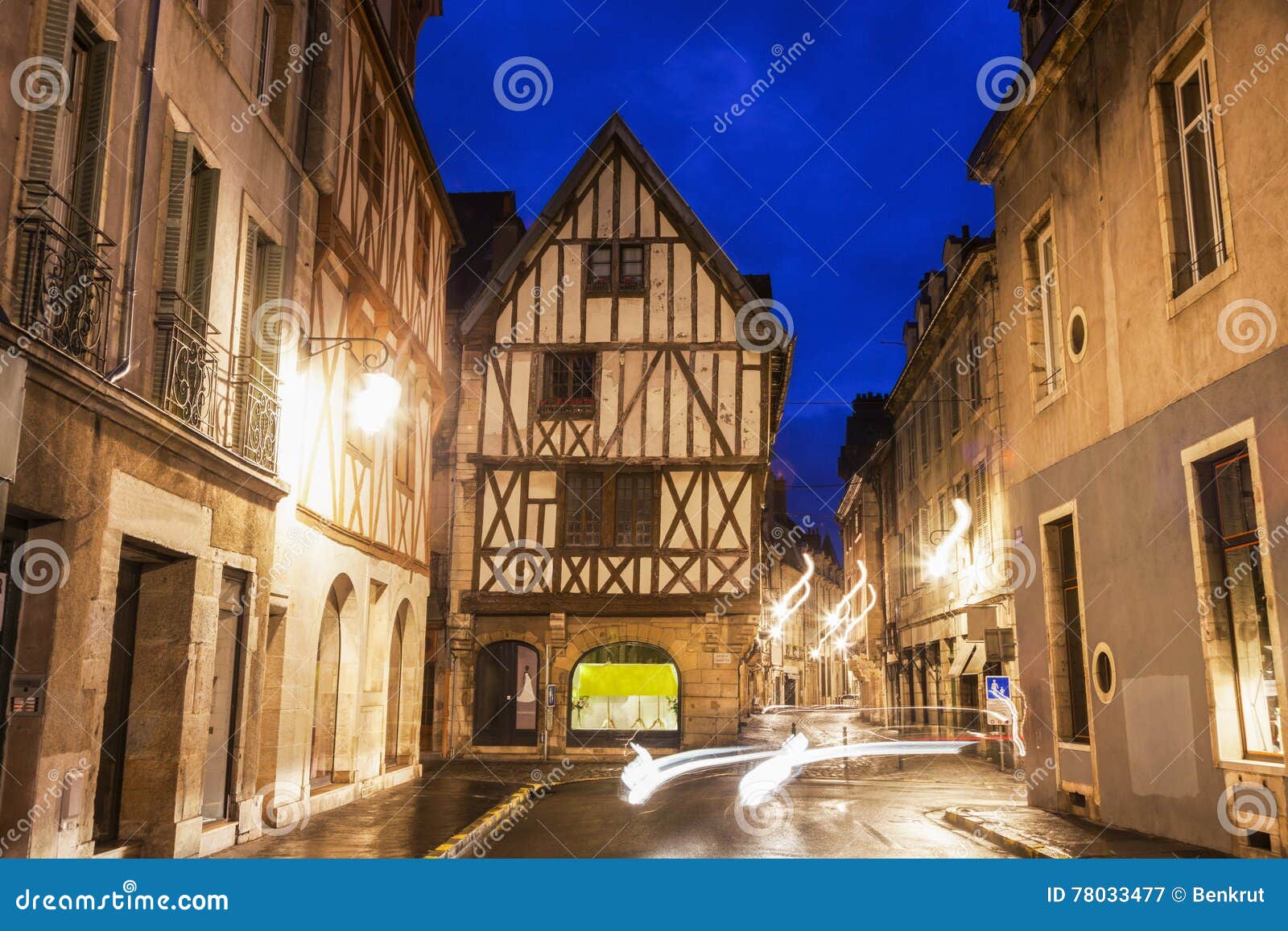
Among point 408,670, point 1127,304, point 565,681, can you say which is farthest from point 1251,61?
point 565,681

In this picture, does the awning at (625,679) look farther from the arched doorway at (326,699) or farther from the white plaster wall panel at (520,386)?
the arched doorway at (326,699)

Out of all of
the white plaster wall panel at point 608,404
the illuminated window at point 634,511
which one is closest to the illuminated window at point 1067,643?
the illuminated window at point 634,511

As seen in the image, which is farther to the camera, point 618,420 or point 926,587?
point 926,587

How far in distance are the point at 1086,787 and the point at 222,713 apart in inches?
317

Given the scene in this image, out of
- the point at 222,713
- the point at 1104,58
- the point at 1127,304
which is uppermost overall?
the point at 1104,58

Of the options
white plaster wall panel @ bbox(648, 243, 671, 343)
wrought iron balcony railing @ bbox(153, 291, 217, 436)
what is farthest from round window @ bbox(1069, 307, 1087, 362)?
white plaster wall panel @ bbox(648, 243, 671, 343)

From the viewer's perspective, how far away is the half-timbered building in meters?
20.5

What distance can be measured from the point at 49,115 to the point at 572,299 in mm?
15462

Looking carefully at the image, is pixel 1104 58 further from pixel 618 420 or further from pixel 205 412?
pixel 618 420

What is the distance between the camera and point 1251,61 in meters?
7.61

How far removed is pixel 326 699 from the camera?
501 inches

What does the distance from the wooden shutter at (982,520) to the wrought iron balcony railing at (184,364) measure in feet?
46.5

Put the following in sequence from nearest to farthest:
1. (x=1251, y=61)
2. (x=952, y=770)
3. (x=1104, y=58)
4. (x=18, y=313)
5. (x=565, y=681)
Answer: (x=18, y=313) < (x=1251, y=61) < (x=1104, y=58) < (x=952, y=770) < (x=565, y=681)

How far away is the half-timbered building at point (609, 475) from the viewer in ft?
67.1
